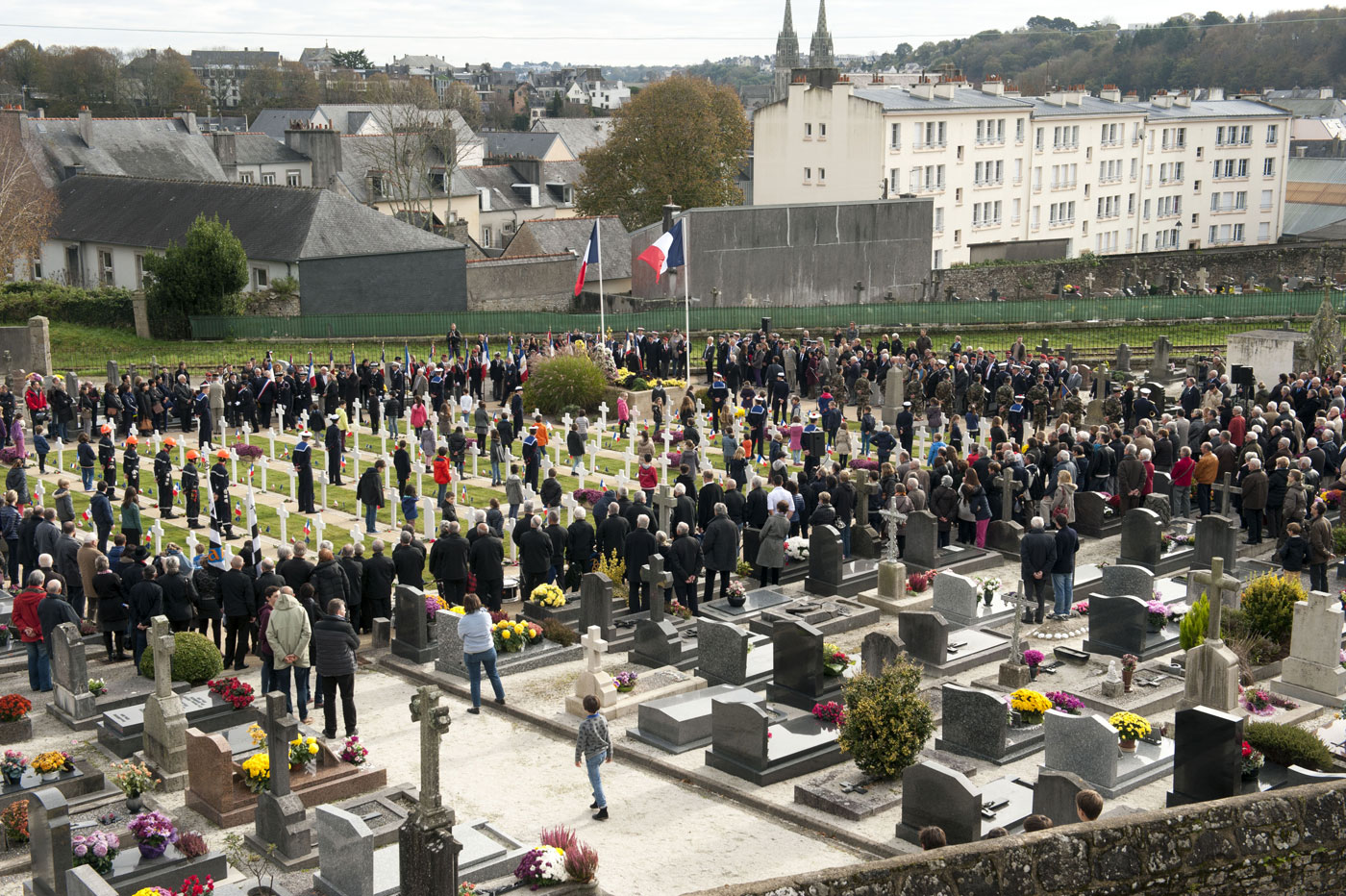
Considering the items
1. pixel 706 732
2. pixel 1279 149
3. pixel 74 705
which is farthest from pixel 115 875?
pixel 1279 149

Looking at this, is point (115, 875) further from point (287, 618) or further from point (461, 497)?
point (461, 497)

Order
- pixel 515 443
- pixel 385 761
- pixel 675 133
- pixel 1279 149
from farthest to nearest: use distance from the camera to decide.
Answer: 1. pixel 1279 149
2. pixel 675 133
3. pixel 515 443
4. pixel 385 761

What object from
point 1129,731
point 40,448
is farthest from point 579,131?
point 1129,731

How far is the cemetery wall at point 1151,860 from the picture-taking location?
7805mm

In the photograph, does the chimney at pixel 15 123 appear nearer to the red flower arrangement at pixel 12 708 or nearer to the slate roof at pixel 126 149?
the slate roof at pixel 126 149

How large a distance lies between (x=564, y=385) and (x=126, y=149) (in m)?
45.3

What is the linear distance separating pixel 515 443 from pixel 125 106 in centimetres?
10021

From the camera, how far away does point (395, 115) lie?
3499 inches

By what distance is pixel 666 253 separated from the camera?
1313 inches

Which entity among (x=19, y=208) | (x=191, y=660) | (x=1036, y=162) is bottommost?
(x=191, y=660)

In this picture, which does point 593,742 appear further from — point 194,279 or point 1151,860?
point 194,279

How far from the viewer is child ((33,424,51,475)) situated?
→ 26703 millimetres

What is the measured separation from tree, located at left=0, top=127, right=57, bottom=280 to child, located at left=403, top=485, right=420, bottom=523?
3360cm

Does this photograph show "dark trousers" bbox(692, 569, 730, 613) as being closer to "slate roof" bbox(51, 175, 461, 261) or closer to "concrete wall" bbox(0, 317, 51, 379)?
"concrete wall" bbox(0, 317, 51, 379)
